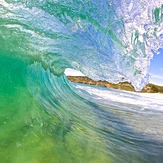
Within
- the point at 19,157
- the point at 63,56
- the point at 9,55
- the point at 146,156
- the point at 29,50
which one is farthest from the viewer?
the point at 63,56

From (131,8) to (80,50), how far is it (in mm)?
2933

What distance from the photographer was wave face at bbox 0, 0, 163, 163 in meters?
4.36

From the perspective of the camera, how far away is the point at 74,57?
33.6 ft

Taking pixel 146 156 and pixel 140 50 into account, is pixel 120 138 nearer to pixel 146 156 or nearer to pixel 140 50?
pixel 146 156

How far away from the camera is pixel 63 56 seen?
10656 millimetres

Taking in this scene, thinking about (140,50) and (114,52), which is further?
(114,52)

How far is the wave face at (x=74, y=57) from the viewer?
436cm

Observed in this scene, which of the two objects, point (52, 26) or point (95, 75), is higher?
point (52, 26)

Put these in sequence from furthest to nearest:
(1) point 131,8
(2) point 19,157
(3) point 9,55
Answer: (3) point 9,55 → (1) point 131,8 → (2) point 19,157

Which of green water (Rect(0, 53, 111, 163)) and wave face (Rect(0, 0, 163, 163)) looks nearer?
green water (Rect(0, 53, 111, 163))

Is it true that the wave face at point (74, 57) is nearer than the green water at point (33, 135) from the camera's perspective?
No

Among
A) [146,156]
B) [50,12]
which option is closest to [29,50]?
[50,12]

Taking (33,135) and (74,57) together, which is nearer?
(33,135)

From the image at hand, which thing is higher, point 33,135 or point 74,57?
point 74,57
